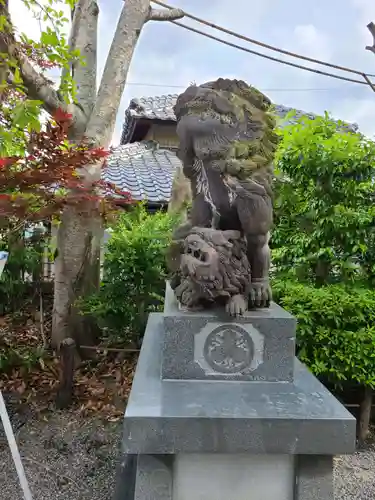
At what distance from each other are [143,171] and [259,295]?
7.08 m

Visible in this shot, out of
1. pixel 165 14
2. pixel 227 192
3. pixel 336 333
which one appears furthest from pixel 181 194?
pixel 165 14

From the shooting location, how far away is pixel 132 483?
8.26 feet

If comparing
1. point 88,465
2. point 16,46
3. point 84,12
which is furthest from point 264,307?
point 84,12

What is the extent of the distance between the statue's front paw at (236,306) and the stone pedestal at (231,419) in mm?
55

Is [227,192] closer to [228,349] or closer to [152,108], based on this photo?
[228,349]

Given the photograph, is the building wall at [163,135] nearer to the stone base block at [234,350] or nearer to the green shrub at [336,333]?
the green shrub at [336,333]

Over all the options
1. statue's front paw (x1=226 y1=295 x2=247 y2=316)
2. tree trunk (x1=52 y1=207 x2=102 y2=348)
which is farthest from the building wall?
statue's front paw (x1=226 y1=295 x2=247 y2=316)

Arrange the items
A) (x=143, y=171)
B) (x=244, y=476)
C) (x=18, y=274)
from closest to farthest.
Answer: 1. (x=244, y=476)
2. (x=18, y=274)
3. (x=143, y=171)

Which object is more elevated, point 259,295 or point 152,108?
point 152,108

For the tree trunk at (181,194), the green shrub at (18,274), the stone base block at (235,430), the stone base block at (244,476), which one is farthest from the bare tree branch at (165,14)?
the stone base block at (244,476)

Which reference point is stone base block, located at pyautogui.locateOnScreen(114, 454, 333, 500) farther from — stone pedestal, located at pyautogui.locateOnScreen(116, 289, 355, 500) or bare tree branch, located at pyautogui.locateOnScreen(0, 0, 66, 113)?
bare tree branch, located at pyautogui.locateOnScreen(0, 0, 66, 113)

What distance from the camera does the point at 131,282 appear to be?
4.96 m

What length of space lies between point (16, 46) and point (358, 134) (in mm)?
3505

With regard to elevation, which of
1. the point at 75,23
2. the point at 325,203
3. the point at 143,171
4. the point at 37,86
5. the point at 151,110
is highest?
the point at 151,110
